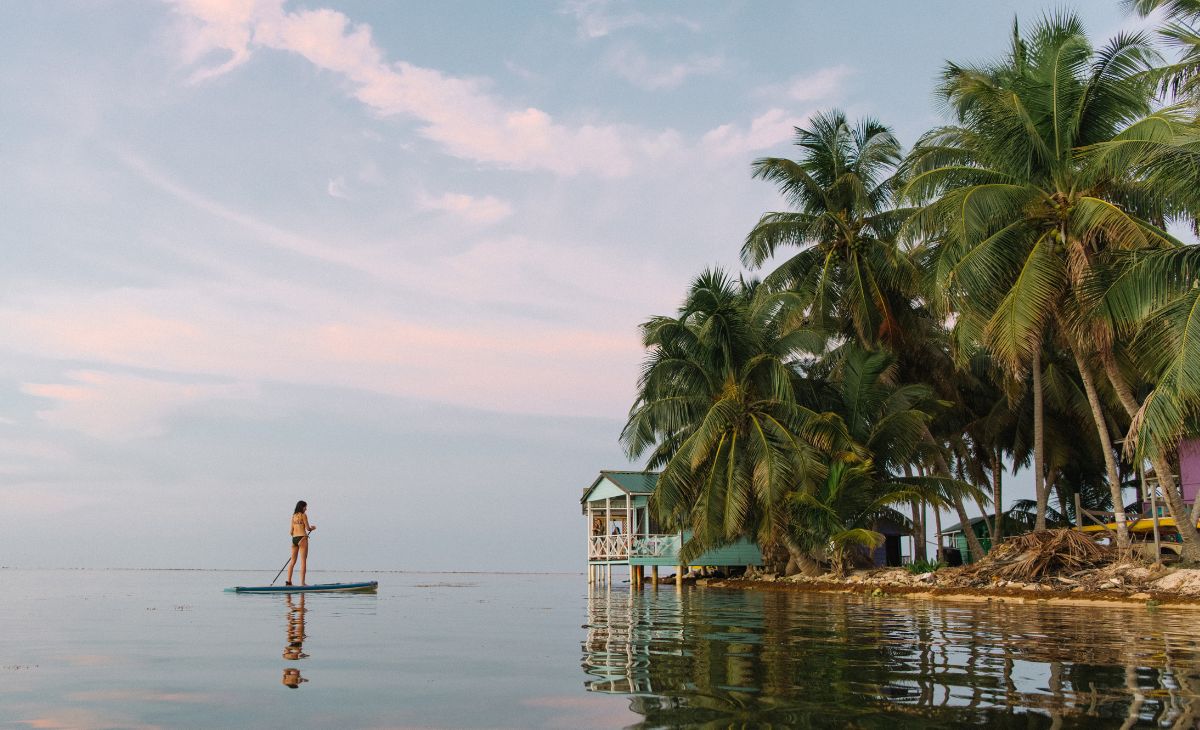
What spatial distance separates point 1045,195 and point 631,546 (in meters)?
19.1

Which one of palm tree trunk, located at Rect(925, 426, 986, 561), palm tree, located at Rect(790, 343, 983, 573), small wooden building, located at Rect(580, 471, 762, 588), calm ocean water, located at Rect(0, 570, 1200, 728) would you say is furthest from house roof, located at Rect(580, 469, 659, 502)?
calm ocean water, located at Rect(0, 570, 1200, 728)

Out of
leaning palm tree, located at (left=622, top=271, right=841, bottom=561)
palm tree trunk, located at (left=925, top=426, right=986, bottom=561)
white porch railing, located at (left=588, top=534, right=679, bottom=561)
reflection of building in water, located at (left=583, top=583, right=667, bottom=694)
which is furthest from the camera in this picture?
white porch railing, located at (left=588, top=534, right=679, bottom=561)

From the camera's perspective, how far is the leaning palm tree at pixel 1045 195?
18734mm

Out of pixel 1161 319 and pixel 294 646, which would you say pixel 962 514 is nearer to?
pixel 1161 319

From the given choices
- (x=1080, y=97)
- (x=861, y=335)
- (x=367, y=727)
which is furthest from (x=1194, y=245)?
(x=367, y=727)

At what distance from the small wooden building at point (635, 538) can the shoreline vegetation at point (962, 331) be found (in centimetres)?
126

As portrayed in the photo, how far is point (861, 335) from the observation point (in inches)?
1097

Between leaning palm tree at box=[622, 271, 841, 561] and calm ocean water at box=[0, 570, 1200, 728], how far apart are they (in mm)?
14193

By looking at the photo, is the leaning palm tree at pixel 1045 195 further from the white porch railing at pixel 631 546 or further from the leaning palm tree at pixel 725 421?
the white porch railing at pixel 631 546

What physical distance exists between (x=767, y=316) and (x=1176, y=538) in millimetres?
12550

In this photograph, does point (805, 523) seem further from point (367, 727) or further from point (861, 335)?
point (367, 727)

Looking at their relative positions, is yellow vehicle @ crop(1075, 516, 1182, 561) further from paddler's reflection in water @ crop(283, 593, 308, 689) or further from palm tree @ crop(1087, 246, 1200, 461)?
paddler's reflection in water @ crop(283, 593, 308, 689)

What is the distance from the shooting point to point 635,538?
33.9m

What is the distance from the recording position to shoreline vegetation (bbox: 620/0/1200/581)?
1789cm
